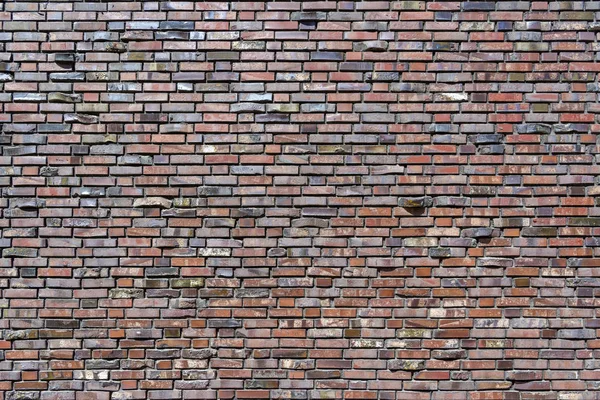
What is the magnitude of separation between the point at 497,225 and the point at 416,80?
0.99 m

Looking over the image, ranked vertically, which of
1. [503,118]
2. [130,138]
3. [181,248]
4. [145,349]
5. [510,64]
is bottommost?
[145,349]

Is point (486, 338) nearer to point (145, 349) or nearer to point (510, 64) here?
point (510, 64)

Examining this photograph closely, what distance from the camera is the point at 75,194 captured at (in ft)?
10.2

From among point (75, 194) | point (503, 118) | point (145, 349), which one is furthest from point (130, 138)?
point (503, 118)

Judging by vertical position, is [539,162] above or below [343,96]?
below

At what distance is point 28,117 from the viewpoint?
10.2ft

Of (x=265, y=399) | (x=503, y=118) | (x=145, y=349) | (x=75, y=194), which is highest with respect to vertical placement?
(x=503, y=118)

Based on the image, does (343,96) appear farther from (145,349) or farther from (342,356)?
(145,349)

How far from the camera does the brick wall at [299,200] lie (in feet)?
10.0

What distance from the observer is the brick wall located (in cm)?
306

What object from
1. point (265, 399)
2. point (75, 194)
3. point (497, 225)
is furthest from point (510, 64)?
point (75, 194)

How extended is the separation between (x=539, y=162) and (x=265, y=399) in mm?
2147

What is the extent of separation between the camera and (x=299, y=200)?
10.1 ft

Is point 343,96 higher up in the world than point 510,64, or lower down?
lower down
